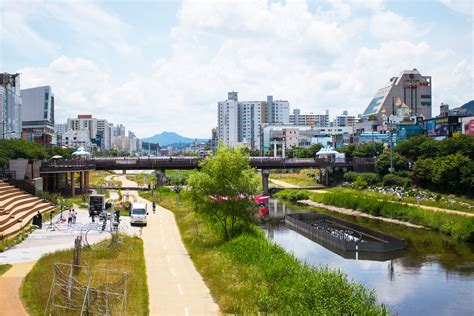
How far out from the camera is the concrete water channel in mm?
32188

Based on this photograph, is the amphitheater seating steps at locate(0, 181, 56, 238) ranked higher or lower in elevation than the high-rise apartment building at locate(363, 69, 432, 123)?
lower

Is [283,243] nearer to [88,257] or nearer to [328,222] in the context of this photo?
[328,222]

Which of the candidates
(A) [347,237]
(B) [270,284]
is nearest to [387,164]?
(A) [347,237]

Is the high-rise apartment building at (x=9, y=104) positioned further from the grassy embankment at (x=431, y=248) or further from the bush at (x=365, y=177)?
the grassy embankment at (x=431, y=248)

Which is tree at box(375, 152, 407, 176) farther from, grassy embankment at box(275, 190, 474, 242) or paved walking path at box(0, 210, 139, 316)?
paved walking path at box(0, 210, 139, 316)

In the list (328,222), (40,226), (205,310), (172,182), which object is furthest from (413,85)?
(205,310)

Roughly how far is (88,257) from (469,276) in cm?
2618

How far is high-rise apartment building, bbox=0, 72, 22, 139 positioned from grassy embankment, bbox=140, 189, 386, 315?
133 metres

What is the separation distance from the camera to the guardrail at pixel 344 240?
48312 millimetres

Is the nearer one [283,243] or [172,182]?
[283,243]

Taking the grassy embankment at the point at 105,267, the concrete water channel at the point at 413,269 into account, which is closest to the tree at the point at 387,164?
the concrete water channel at the point at 413,269

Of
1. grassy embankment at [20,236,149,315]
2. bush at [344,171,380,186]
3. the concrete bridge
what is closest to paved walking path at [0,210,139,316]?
grassy embankment at [20,236,149,315]

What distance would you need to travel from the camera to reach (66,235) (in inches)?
1806

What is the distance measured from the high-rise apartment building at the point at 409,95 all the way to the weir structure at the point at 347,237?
120m
